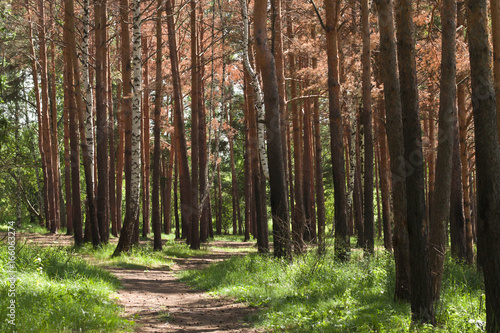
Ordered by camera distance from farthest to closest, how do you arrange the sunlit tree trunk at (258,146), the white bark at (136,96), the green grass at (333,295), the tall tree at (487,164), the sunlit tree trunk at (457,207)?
the white bark at (136,96)
the sunlit tree trunk at (258,146)
the sunlit tree trunk at (457,207)
the green grass at (333,295)
the tall tree at (487,164)

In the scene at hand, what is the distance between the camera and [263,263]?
1122 cm

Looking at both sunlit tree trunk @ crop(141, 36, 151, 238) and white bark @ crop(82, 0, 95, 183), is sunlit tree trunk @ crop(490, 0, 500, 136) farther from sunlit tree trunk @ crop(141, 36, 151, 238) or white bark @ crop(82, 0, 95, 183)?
sunlit tree trunk @ crop(141, 36, 151, 238)

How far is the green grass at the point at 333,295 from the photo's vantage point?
5.71 m

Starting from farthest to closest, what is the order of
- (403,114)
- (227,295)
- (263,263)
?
(263,263) < (227,295) < (403,114)

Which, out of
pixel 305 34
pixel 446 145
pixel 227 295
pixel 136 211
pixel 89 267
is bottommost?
pixel 227 295

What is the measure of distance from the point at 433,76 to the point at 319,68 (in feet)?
18.4

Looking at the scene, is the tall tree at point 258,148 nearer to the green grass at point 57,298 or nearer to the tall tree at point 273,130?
the tall tree at point 273,130

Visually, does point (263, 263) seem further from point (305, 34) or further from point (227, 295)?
point (305, 34)

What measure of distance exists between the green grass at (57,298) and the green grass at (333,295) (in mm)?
2277

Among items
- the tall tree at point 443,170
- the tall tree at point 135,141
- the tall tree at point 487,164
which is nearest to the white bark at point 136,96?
the tall tree at point 135,141

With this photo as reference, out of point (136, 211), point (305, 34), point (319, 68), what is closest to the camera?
point (136, 211)

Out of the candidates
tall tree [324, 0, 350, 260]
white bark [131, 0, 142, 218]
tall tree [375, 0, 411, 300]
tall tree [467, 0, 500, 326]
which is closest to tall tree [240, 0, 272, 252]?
tall tree [324, 0, 350, 260]

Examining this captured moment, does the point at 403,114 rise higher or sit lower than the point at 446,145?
higher

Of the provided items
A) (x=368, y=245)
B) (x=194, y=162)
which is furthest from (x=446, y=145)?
(x=194, y=162)
